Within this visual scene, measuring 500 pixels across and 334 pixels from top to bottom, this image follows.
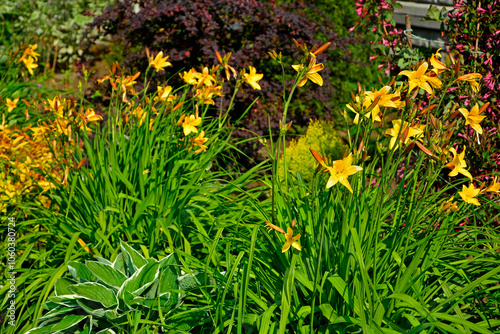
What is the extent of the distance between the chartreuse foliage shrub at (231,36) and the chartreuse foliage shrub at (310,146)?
184mm

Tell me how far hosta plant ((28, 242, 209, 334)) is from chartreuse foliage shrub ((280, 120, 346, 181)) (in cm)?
204

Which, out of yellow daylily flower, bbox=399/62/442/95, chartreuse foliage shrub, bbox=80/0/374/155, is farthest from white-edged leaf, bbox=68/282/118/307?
chartreuse foliage shrub, bbox=80/0/374/155

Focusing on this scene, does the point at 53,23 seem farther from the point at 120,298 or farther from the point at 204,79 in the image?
the point at 120,298

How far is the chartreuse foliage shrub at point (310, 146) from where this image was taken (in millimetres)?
4055

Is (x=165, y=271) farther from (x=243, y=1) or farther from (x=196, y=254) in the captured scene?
(x=243, y=1)

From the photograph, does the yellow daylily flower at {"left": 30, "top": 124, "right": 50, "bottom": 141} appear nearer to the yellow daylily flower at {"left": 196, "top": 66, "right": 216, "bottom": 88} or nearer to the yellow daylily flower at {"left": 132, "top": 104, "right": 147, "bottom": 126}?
the yellow daylily flower at {"left": 132, "top": 104, "right": 147, "bottom": 126}

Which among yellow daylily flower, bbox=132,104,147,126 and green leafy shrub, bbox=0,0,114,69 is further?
green leafy shrub, bbox=0,0,114,69

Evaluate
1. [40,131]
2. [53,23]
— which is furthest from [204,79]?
[53,23]

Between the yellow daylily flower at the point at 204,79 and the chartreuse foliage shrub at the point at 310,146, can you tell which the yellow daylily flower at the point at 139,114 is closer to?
the yellow daylily flower at the point at 204,79

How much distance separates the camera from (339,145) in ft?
15.2

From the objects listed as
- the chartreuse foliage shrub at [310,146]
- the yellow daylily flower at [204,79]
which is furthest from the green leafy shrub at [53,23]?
the yellow daylily flower at [204,79]

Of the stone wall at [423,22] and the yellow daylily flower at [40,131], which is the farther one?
the stone wall at [423,22]

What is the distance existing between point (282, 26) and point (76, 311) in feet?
10.1

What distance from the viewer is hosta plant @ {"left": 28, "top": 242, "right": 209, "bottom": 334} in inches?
76.1
